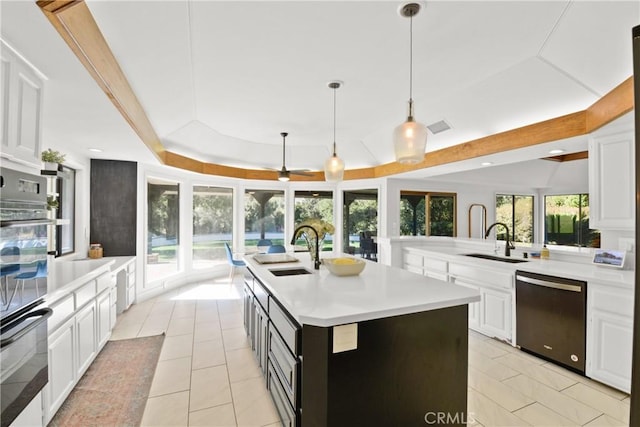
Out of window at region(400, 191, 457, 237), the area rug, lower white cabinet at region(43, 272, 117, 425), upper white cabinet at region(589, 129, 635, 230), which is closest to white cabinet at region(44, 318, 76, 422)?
lower white cabinet at region(43, 272, 117, 425)

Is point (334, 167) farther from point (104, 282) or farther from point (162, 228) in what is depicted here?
point (162, 228)

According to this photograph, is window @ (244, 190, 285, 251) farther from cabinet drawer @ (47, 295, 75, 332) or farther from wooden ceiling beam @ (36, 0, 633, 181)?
cabinet drawer @ (47, 295, 75, 332)

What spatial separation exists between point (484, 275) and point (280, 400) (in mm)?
2653

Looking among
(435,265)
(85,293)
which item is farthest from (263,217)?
(85,293)

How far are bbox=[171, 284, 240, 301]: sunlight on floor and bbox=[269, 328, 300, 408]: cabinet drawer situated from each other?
314 centimetres

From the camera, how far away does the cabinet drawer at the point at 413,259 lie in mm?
4663

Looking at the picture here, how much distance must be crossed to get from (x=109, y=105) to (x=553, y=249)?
15.4 ft

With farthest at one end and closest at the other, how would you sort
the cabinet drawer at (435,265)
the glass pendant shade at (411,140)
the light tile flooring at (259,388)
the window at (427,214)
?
the window at (427,214), the cabinet drawer at (435,265), the light tile flooring at (259,388), the glass pendant shade at (411,140)

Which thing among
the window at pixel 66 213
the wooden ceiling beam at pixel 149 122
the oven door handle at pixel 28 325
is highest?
the wooden ceiling beam at pixel 149 122

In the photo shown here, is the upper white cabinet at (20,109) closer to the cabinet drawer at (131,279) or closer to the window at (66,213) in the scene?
the window at (66,213)

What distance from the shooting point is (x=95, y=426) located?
207 centimetres

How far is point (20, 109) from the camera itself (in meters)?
1.63

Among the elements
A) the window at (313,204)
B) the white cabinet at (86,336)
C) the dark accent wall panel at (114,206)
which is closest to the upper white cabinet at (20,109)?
the white cabinet at (86,336)

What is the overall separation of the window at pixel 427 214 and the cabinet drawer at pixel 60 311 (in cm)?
547
